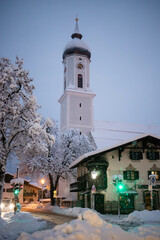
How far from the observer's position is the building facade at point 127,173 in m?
27.8

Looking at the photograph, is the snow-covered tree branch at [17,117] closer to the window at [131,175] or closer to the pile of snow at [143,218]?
the pile of snow at [143,218]

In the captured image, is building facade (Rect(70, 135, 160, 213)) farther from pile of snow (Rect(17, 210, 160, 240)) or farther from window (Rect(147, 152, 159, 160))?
pile of snow (Rect(17, 210, 160, 240))

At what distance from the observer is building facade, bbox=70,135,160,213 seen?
27781 millimetres

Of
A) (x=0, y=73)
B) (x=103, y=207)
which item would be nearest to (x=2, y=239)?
(x=0, y=73)

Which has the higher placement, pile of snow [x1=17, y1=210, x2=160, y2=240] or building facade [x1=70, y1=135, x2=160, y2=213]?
building facade [x1=70, y1=135, x2=160, y2=213]

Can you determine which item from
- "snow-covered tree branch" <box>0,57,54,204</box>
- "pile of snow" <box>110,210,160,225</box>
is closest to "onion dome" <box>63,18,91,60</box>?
"snow-covered tree branch" <box>0,57,54,204</box>

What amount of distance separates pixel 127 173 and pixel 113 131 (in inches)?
1212

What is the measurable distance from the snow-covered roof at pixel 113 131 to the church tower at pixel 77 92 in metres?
2.67

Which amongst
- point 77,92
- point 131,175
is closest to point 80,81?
point 77,92

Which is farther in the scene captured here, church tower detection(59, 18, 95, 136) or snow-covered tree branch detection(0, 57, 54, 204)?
church tower detection(59, 18, 95, 136)

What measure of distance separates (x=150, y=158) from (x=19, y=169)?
19.8 m

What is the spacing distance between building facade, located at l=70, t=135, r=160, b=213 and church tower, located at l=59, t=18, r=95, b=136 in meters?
24.7

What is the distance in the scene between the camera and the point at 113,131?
59656 millimetres

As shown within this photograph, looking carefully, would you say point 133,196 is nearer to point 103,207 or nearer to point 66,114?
point 103,207
